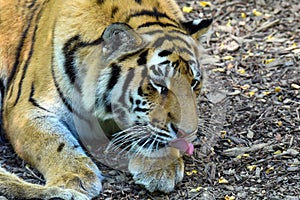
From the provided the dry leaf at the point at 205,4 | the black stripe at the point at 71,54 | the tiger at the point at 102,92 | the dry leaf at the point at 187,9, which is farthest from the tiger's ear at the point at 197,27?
the dry leaf at the point at 205,4

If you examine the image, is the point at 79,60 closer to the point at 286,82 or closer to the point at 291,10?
the point at 286,82

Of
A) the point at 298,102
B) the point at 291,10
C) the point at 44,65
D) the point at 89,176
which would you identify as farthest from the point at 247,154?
the point at 291,10

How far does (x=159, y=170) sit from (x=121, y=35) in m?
0.84

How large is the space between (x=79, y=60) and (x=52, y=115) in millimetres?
425

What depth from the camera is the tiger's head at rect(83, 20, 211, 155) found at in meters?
4.32

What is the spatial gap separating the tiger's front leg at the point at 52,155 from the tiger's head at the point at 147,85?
0.91ft

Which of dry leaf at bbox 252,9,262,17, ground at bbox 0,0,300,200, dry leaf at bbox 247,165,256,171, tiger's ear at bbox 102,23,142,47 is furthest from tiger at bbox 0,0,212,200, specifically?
dry leaf at bbox 252,9,262,17

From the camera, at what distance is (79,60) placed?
15.3 feet

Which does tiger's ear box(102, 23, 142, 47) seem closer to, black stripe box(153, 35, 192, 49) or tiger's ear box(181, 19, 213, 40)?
black stripe box(153, 35, 192, 49)

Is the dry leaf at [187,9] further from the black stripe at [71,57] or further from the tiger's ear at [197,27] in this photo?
the black stripe at [71,57]

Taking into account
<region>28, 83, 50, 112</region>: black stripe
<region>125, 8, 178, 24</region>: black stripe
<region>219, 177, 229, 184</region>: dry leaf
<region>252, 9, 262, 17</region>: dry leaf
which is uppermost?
<region>125, 8, 178, 24</region>: black stripe

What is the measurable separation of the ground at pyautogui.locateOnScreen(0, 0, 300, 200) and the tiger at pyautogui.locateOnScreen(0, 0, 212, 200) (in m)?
0.14

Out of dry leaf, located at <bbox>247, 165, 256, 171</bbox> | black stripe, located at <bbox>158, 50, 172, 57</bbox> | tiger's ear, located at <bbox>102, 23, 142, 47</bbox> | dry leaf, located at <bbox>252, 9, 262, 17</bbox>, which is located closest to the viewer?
tiger's ear, located at <bbox>102, 23, 142, 47</bbox>

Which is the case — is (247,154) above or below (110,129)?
below
